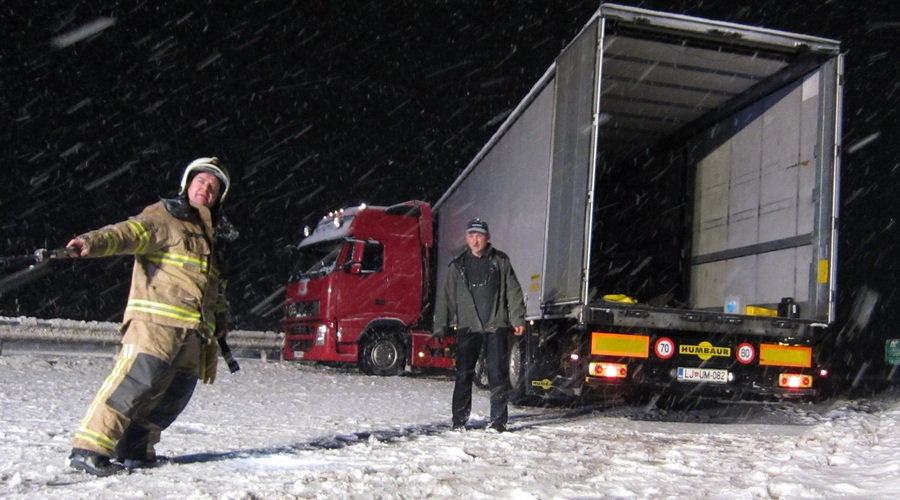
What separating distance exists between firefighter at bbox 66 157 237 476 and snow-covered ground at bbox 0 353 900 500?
0.67 ft

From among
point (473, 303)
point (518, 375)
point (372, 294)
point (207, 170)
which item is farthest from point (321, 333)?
point (207, 170)

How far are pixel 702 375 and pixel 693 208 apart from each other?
120 inches

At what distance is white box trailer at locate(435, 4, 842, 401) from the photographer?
307 inches

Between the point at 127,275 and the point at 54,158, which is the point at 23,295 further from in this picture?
the point at 54,158

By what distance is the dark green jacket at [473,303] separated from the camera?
6969 mm

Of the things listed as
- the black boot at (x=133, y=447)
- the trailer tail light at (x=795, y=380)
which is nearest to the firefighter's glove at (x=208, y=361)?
the black boot at (x=133, y=447)

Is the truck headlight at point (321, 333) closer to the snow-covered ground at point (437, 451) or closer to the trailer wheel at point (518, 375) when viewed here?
the snow-covered ground at point (437, 451)

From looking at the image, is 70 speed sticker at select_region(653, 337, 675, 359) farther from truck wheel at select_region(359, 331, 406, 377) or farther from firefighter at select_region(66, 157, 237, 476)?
truck wheel at select_region(359, 331, 406, 377)

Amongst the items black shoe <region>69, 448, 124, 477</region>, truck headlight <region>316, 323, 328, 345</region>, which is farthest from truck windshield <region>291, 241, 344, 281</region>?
black shoe <region>69, 448, 124, 477</region>

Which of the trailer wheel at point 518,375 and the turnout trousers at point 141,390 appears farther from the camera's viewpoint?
the trailer wheel at point 518,375

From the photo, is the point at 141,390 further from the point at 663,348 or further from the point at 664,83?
the point at 664,83

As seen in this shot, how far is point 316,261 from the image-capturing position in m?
14.5

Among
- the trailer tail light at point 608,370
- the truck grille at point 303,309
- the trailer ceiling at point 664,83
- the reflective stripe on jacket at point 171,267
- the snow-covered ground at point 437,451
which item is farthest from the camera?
the truck grille at point 303,309

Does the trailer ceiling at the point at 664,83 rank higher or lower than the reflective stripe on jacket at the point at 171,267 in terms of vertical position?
higher
